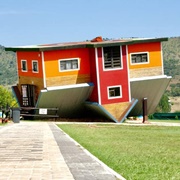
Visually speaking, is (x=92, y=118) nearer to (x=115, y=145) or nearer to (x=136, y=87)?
(x=136, y=87)

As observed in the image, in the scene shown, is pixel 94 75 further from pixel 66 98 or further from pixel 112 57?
pixel 66 98

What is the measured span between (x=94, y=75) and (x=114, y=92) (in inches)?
92.2

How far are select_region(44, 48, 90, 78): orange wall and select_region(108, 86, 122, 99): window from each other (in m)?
2.55

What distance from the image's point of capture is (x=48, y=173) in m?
9.41

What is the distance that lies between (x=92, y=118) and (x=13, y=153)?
28.5 m

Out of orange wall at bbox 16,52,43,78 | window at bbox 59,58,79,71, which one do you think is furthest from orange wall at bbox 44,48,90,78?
orange wall at bbox 16,52,43,78

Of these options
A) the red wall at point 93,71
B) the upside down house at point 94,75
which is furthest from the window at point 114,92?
the red wall at point 93,71

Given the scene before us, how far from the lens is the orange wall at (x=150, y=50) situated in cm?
3912

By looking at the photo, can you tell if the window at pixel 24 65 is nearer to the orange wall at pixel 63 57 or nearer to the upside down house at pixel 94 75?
the upside down house at pixel 94 75

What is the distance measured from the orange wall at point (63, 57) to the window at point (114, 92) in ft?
8.38

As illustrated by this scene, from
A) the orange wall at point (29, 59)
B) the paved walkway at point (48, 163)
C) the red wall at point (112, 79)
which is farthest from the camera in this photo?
the red wall at point (112, 79)

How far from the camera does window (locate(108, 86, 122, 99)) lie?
38250mm

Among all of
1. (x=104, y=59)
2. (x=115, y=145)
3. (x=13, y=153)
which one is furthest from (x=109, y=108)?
(x=13, y=153)

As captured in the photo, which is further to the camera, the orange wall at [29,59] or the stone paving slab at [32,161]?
the orange wall at [29,59]
